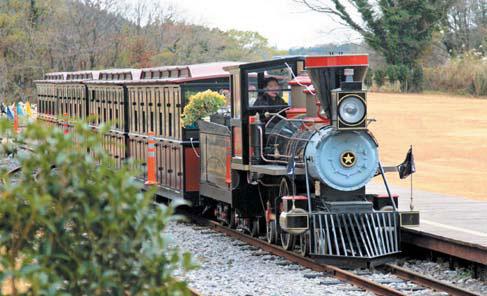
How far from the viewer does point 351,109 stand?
11.9m

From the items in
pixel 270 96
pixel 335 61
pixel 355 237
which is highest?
pixel 335 61

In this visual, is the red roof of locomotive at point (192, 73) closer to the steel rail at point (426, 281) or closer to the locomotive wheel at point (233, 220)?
the locomotive wheel at point (233, 220)

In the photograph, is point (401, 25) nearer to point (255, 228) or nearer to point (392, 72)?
point (392, 72)

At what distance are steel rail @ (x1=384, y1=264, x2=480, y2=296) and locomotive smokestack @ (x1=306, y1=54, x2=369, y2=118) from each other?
197 centimetres

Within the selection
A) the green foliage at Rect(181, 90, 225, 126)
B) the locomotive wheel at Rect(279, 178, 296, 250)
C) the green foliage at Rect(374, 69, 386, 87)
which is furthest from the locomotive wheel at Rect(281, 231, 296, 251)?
the green foliage at Rect(374, 69, 386, 87)

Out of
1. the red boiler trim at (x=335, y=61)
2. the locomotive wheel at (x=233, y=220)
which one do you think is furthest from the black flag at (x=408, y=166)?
the locomotive wheel at (x=233, y=220)

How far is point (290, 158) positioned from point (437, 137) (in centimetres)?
2450

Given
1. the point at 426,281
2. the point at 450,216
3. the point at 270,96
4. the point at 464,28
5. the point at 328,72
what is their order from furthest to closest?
the point at 464,28
the point at 450,216
the point at 270,96
the point at 328,72
the point at 426,281

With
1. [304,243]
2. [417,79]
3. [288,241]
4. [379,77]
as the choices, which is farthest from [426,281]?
[379,77]

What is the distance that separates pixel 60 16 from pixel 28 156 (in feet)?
171

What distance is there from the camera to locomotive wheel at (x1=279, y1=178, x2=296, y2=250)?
1281 cm

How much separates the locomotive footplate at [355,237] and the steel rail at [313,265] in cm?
19

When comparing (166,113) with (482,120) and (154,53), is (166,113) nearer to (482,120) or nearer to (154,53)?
(482,120)

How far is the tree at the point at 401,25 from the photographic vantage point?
5747 cm
